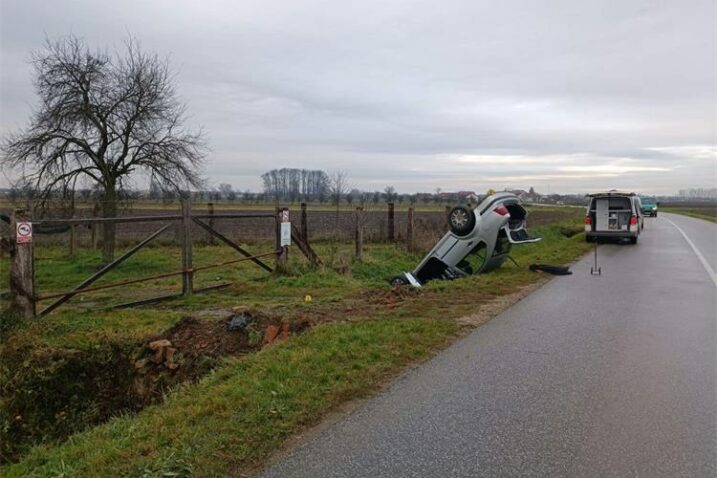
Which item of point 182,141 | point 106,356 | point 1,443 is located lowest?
point 1,443

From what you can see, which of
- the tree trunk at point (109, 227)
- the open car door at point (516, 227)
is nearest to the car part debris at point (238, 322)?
the open car door at point (516, 227)

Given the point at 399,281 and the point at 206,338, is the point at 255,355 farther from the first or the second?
the point at 399,281

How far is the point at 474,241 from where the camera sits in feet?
40.7

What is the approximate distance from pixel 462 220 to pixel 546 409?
26.0 feet

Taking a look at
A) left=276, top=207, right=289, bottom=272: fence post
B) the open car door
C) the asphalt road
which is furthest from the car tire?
the asphalt road

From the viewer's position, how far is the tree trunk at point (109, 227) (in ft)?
51.4

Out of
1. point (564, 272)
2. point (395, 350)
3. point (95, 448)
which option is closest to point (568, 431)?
point (395, 350)

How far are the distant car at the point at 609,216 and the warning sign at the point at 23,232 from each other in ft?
64.6

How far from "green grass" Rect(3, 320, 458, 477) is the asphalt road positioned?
0.97ft

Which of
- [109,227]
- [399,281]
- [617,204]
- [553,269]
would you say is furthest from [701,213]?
[109,227]

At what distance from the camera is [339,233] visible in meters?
21.6

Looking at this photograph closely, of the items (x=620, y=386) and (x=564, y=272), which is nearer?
(x=620, y=386)

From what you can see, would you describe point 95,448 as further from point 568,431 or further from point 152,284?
point 152,284

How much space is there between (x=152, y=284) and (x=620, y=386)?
33.1 feet
